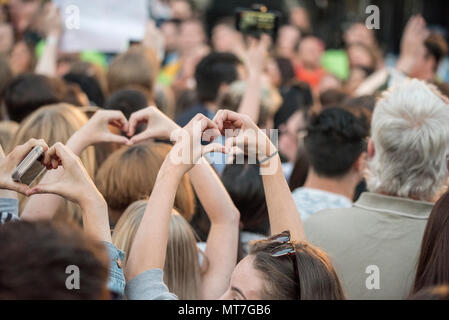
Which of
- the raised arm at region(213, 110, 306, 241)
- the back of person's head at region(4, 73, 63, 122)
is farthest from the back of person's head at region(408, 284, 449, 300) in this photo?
the back of person's head at region(4, 73, 63, 122)

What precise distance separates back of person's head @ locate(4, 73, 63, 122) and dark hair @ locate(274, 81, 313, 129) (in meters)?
1.82

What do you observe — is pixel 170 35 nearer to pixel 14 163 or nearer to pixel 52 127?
pixel 52 127

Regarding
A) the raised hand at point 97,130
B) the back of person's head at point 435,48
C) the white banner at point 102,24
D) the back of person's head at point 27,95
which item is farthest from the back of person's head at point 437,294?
the back of person's head at point 435,48

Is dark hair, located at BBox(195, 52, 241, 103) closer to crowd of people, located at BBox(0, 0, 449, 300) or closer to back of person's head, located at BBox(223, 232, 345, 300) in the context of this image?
crowd of people, located at BBox(0, 0, 449, 300)

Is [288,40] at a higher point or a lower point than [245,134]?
higher

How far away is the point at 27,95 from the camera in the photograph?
138 inches

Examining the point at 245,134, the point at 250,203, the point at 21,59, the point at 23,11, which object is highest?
the point at 23,11

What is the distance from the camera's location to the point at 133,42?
15.7 ft

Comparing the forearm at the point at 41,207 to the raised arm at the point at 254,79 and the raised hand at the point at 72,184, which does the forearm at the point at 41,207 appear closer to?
the raised hand at the point at 72,184

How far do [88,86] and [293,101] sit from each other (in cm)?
169

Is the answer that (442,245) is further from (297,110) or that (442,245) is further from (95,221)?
(297,110)

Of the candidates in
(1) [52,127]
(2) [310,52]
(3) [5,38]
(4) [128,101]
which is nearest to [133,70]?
(4) [128,101]

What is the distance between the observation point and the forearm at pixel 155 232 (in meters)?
1.56
